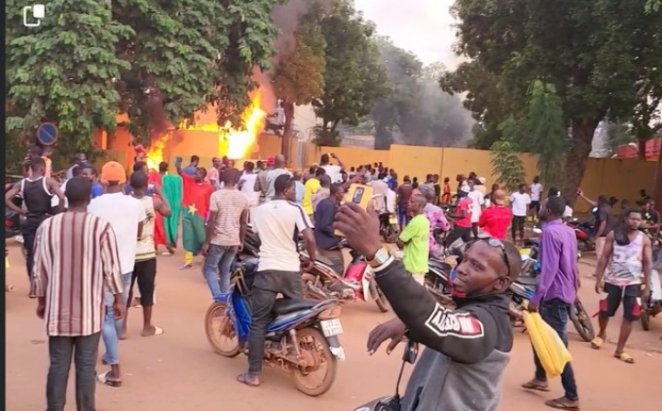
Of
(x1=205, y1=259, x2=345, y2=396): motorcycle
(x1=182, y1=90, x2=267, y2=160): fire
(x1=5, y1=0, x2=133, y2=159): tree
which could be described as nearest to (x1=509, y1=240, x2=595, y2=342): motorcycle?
(x1=205, y1=259, x2=345, y2=396): motorcycle

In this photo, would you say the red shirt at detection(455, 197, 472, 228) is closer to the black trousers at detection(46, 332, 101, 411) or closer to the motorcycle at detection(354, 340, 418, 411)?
the black trousers at detection(46, 332, 101, 411)

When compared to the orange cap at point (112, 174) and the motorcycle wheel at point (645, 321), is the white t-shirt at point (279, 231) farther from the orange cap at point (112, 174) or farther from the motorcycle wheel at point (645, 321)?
the motorcycle wheel at point (645, 321)

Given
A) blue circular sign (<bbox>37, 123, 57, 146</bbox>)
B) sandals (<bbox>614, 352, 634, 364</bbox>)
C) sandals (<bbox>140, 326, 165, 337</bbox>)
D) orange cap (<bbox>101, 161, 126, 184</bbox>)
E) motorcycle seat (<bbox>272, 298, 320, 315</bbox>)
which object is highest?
blue circular sign (<bbox>37, 123, 57, 146</bbox>)

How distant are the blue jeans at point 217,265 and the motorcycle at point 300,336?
6.39 ft

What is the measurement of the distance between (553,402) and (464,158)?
2383cm

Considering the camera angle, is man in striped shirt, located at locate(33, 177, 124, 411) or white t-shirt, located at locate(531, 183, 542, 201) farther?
white t-shirt, located at locate(531, 183, 542, 201)

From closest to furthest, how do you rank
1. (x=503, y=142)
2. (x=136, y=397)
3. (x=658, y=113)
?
(x=136, y=397) → (x=503, y=142) → (x=658, y=113)

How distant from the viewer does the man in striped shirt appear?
14.0 feet

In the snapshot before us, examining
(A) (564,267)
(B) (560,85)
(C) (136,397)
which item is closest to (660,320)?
(A) (564,267)

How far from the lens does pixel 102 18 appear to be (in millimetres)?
19641

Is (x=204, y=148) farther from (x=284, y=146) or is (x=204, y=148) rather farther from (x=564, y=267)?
(x=564, y=267)

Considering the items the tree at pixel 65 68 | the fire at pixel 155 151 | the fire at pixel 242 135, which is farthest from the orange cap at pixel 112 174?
the fire at pixel 242 135

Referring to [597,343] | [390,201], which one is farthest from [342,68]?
[597,343]

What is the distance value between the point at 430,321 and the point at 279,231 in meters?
3.79
